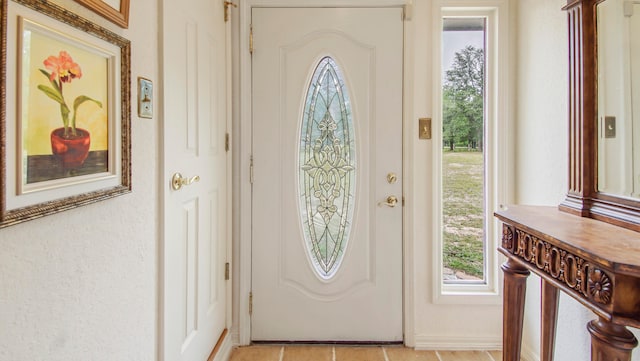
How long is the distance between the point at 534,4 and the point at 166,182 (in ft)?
6.77

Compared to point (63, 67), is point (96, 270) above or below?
below

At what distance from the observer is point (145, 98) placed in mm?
1220

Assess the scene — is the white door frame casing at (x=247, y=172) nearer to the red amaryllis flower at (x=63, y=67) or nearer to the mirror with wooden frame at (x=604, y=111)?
the mirror with wooden frame at (x=604, y=111)

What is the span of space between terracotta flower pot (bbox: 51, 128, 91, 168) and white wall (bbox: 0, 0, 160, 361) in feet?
0.38

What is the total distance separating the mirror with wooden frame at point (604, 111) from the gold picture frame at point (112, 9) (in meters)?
1.65

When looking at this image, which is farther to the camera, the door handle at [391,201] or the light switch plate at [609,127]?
the door handle at [391,201]

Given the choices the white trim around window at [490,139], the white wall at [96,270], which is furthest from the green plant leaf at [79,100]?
the white trim around window at [490,139]

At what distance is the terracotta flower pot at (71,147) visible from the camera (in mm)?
771

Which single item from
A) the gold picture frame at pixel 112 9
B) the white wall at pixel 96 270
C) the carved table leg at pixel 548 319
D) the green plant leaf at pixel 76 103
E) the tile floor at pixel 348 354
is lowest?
the tile floor at pixel 348 354

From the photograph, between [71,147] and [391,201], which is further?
[391,201]

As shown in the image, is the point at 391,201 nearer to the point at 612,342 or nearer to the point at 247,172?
the point at 247,172

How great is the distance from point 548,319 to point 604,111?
86 cm

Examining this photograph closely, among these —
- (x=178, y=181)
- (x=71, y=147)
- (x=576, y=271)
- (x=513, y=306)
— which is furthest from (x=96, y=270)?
(x=513, y=306)

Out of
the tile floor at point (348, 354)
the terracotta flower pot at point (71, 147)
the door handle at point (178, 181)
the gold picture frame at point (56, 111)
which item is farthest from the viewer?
the tile floor at point (348, 354)
